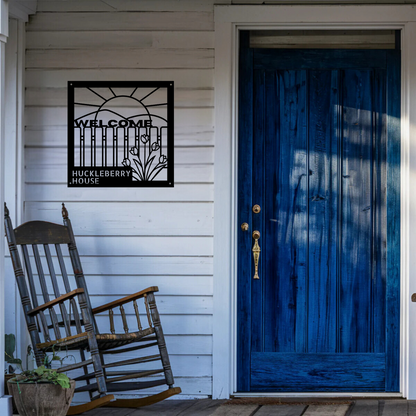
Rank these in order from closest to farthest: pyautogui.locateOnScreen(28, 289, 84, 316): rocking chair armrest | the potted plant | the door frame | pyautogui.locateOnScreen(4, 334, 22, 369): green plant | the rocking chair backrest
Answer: the potted plant < pyautogui.locateOnScreen(28, 289, 84, 316): rocking chair armrest < the rocking chair backrest < pyautogui.locateOnScreen(4, 334, 22, 369): green plant < the door frame

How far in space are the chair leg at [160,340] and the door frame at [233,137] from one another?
329 mm

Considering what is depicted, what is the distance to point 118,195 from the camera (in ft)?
10.6

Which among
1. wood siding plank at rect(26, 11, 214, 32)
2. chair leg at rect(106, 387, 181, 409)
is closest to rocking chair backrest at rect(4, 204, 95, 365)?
chair leg at rect(106, 387, 181, 409)

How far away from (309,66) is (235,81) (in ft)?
1.42

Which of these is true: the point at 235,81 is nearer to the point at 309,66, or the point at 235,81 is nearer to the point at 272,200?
the point at 309,66

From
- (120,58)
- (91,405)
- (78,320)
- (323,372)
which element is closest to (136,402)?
(91,405)

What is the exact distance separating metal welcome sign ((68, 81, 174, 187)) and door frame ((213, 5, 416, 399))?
308mm

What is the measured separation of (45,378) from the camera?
257 cm

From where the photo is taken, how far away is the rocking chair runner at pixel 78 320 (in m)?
2.72

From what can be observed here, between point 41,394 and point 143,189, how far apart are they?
1213 mm

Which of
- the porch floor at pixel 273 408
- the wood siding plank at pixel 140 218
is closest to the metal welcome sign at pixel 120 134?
the wood siding plank at pixel 140 218

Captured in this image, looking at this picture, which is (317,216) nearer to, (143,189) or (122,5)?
(143,189)

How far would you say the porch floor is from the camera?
9.52 ft

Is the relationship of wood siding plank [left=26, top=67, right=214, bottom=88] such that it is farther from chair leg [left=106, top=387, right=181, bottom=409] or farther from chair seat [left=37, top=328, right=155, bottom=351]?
chair leg [left=106, top=387, right=181, bottom=409]
